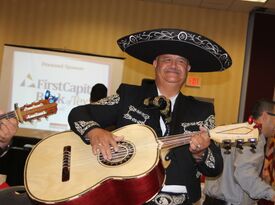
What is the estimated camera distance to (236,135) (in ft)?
5.55

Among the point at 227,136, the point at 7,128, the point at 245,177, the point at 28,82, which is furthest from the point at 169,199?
the point at 28,82

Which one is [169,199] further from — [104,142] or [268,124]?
[268,124]

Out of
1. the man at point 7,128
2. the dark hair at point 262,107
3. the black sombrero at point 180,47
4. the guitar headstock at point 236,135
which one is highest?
the black sombrero at point 180,47

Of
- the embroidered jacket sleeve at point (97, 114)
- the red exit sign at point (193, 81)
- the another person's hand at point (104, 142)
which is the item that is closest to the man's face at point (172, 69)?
the embroidered jacket sleeve at point (97, 114)

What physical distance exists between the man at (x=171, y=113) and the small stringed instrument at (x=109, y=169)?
61mm

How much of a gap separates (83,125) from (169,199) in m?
0.52

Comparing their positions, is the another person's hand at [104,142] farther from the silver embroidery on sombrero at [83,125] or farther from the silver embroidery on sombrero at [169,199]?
the silver embroidery on sombrero at [169,199]

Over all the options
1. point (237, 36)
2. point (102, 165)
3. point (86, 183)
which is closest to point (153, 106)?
point (102, 165)

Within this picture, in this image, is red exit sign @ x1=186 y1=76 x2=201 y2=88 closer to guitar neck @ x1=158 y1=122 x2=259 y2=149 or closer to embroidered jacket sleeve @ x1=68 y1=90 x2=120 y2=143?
embroidered jacket sleeve @ x1=68 y1=90 x2=120 y2=143

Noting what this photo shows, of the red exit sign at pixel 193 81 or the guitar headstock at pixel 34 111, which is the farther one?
the red exit sign at pixel 193 81

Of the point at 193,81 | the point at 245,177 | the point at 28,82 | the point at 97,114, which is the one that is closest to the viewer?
the point at 97,114

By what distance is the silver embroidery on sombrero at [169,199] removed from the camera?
5.91 feet

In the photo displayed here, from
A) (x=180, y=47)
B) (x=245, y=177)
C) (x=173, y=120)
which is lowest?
(x=245, y=177)

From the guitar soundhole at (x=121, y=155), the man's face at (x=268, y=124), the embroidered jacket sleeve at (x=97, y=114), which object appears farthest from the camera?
the man's face at (x=268, y=124)
